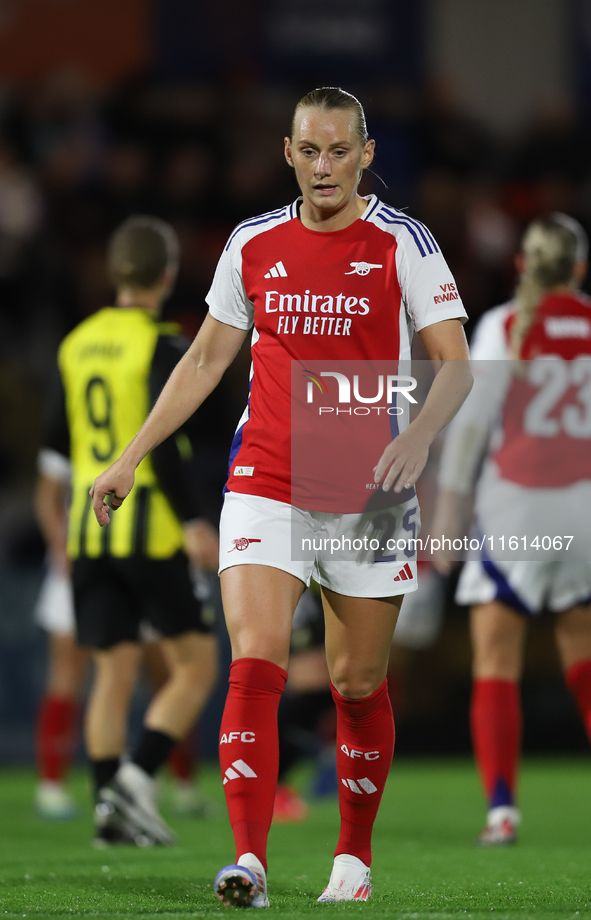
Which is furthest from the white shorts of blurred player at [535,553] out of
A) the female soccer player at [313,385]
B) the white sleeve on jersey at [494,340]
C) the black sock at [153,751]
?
the female soccer player at [313,385]

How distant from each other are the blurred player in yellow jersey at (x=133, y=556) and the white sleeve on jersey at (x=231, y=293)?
1.66m

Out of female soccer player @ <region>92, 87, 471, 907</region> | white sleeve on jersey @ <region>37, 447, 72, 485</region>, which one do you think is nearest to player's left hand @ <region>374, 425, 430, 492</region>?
female soccer player @ <region>92, 87, 471, 907</region>

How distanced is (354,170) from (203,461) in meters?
6.44

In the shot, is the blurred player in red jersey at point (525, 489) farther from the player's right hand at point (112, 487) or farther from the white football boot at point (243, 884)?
the white football boot at point (243, 884)

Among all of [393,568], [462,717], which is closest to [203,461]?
[462,717]

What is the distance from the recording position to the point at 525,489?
528cm

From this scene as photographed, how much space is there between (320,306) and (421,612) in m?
5.49

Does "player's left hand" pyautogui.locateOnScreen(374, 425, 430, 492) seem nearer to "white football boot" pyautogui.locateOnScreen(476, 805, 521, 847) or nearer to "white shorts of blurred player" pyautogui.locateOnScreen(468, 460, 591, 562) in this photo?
"white shorts of blurred player" pyautogui.locateOnScreen(468, 460, 591, 562)

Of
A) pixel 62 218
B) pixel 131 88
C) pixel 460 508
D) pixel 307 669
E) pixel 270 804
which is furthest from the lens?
pixel 131 88

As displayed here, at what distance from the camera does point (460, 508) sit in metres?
5.30

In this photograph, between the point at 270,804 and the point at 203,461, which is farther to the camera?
the point at 203,461

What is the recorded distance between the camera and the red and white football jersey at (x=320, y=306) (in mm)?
3553

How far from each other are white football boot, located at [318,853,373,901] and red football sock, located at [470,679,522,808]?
171cm

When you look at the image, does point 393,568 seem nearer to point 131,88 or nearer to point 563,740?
point 563,740
